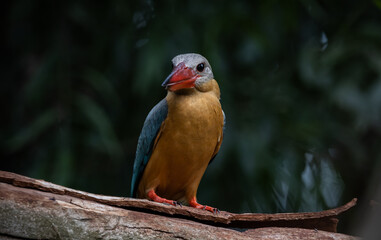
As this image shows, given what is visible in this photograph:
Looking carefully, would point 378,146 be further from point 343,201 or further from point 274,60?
point 274,60

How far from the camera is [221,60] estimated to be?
634 cm

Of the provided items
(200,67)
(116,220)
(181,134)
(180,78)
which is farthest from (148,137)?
(116,220)

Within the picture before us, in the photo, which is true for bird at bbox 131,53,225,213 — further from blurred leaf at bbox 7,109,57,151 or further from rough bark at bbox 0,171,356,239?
blurred leaf at bbox 7,109,57,151

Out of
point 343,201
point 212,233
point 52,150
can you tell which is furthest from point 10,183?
point 343,201

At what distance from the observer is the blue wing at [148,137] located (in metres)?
4.24

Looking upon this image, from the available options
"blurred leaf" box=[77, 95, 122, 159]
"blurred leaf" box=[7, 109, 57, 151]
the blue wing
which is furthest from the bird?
"blurred leaf" box=[7, 109, 57, 151]

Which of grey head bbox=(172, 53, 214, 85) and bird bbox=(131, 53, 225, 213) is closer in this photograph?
bird bbox=(131, 53, 225, 213)

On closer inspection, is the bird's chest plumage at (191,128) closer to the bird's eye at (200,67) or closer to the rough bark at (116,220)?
the bird's eye at (200,67)

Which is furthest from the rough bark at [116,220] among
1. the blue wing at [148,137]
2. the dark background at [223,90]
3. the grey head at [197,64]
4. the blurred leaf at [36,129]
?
the blurred leaf at [36,129]

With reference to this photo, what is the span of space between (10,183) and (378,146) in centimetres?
498

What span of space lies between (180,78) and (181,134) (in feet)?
1.53

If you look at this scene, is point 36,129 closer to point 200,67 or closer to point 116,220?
point 200,67

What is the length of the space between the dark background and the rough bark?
2.35 m

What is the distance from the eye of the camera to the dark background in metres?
6.00
